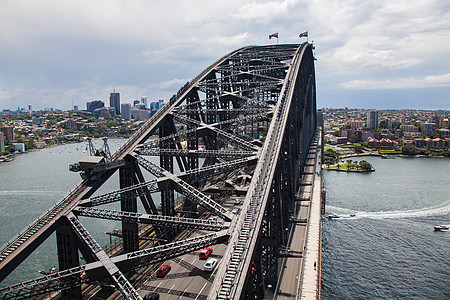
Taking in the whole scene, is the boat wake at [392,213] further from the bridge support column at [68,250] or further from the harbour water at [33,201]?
the bridge support column at [68,250]

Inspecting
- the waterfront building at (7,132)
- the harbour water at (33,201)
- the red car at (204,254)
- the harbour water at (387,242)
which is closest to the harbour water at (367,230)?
the harbour water at (387,242)

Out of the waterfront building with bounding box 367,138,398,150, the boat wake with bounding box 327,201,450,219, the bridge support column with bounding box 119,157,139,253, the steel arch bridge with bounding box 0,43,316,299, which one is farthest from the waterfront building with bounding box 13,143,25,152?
the waterfront building with bounding box 367,138,398,150

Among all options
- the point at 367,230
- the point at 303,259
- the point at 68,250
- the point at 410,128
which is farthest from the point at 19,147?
the point at 410,128

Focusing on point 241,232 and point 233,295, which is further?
point 241,232

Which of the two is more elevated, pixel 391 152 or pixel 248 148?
pixel 248 148

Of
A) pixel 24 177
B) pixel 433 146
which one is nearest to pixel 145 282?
pixel 24 177

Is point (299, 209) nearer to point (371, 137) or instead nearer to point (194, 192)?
point (194, 192)

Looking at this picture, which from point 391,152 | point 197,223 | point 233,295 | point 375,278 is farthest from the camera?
point 391,152
